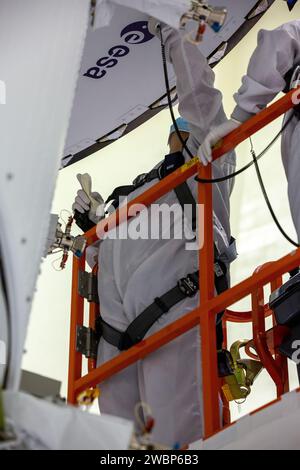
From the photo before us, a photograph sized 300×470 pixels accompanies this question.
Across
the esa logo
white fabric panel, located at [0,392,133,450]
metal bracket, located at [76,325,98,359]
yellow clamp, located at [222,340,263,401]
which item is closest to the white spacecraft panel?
the esa logo

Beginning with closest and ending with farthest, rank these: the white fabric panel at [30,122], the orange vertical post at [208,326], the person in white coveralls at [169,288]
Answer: the white fabric panel at [30,122], the orange vertical post at [208,326], the person in white coveralls at [169,288]

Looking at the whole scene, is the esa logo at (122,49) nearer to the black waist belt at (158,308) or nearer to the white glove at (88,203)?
the white glove at (88,203)

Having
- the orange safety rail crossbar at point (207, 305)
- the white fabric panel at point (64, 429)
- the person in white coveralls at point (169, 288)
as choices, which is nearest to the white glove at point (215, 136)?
the orange safety rail crossbar at point (207, 305)

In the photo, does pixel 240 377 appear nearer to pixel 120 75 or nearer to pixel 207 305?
pixel 207 305

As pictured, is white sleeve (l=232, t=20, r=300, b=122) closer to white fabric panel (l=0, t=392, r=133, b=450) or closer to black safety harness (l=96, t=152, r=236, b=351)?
black safety harness (l=96, t=152, r=236, b=351)

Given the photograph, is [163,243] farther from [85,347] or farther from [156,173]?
[85,347]

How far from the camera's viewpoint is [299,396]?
182 cm

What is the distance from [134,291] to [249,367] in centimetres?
58

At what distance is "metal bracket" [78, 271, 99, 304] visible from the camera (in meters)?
2.88

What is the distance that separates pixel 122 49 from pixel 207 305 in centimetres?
146

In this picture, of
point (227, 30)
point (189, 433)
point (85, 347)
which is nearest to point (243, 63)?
point (227, 30)

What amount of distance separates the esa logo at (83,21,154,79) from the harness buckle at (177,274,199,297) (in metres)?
1.15

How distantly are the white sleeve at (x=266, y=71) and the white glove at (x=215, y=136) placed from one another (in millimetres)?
63

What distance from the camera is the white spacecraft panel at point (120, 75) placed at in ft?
10.1
